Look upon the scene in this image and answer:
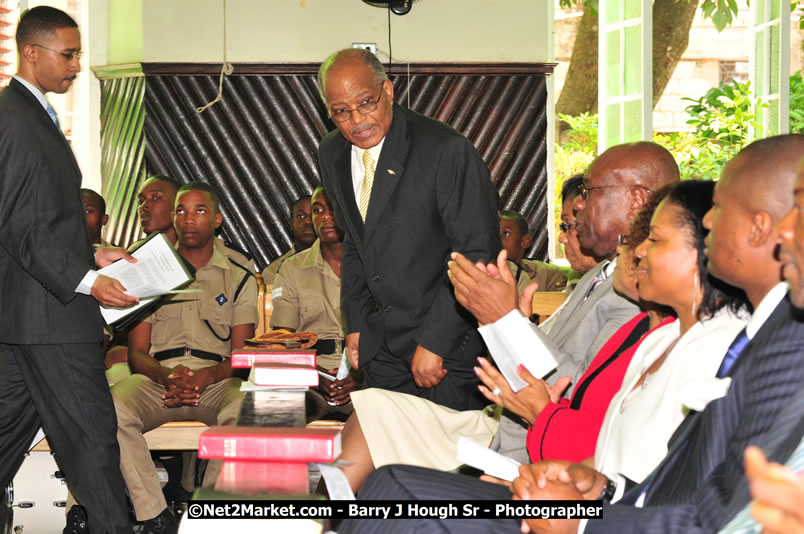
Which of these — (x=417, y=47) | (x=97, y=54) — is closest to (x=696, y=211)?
(x=417, y=47)

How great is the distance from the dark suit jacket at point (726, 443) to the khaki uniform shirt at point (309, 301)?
342cm

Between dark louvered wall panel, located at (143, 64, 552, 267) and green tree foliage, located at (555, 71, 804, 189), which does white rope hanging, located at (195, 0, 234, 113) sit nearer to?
dark louvered wall panel, located at (143, 64, 552, 267)

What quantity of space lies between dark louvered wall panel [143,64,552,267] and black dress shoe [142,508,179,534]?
307cm

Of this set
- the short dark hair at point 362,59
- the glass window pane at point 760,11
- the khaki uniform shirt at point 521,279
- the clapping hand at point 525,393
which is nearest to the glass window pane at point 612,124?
the glass window pane at point 760,11

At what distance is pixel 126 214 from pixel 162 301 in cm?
241

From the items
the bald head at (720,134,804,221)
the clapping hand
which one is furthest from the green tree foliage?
the bald head at (720,134,804,221)

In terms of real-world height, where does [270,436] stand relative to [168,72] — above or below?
below

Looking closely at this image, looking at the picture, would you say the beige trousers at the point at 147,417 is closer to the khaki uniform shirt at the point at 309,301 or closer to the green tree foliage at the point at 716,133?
the khaki uniform shirt at the point at 309,301

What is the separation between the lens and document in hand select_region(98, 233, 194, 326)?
362 centimetres

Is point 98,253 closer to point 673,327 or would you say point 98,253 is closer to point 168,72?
point 673,327

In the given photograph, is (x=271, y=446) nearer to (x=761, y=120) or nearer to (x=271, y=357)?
(x=271, y=357)

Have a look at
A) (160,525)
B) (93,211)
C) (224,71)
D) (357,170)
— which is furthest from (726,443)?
(224,71)

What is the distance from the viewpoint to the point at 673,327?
2271 mm

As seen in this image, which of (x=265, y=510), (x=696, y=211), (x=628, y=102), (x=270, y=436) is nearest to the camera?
(x=265, y=510)
